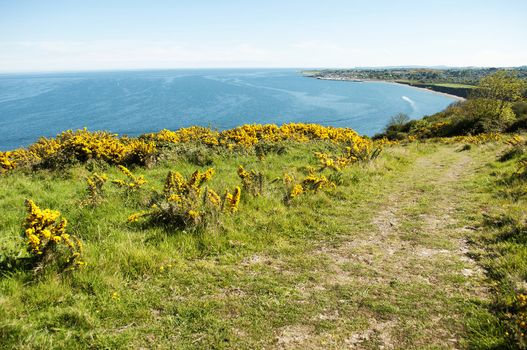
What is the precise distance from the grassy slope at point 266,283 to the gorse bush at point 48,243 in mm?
262

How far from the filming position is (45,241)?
5016mm

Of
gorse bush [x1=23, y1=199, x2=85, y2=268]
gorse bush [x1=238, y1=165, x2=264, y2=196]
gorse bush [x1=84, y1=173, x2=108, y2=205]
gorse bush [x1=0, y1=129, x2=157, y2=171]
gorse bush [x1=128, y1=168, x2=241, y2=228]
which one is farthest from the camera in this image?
gorse bush [x1=0, y1=129, x2=157, y2=171]

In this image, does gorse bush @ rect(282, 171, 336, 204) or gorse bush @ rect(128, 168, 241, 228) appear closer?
gorse bush @ rect(128, 168, 241, 228)

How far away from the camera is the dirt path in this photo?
3.97m

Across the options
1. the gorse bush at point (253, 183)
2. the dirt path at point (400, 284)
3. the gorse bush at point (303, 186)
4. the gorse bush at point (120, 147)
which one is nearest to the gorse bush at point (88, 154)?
the gorse bush at point (120, 147)

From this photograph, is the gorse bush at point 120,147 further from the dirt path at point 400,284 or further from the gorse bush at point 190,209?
the dirt path at point 400,284

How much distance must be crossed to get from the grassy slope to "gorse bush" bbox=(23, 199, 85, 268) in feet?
0.86

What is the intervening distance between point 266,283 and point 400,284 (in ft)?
6.94

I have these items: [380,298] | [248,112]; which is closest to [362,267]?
[380,298]

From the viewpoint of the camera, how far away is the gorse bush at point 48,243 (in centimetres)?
491

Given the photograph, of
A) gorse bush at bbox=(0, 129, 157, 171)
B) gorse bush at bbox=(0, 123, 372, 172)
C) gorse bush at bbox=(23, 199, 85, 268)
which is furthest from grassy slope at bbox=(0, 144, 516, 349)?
gorse bush at bbox=(0, 123, 372, 172)

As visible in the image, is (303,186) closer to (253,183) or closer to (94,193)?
(253,183)

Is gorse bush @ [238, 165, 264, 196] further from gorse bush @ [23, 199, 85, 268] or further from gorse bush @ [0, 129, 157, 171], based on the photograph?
gorse bush @ [0, 129, 157, 171]

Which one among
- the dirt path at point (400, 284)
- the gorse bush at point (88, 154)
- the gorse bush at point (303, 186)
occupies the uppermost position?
the gorse bush at point (88, 154)
